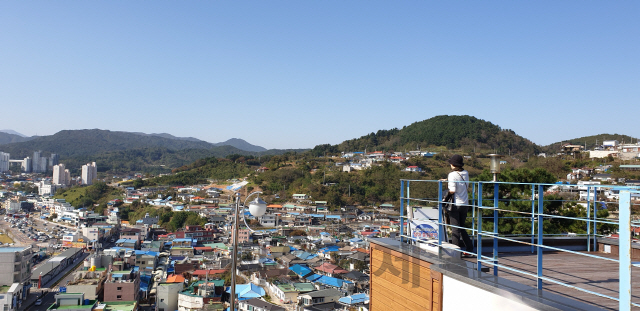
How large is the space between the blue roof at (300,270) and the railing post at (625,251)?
13383 mm

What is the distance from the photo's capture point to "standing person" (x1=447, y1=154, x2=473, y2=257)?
2.17 m

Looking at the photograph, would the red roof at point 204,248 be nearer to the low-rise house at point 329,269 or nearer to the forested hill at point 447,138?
the low-rise house at point 329,269

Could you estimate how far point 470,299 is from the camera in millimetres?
1596

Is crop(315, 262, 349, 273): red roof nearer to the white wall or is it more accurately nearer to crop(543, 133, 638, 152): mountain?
the white wall

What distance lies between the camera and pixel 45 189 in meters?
45.6

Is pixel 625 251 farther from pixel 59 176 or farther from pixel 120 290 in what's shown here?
pixel 59 176

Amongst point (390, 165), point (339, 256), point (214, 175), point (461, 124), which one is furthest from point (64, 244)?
point (461, 124)

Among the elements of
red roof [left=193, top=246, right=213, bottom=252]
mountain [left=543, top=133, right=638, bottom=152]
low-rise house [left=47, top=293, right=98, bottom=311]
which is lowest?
red roof [left=193, top=246, right=213, bottom=252]

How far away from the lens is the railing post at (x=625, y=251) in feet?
2.96

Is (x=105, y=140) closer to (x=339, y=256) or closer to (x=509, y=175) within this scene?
(x=339, y=256)

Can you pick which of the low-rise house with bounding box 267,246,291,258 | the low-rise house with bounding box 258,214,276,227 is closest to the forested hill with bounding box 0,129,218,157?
the low-rise house with bounding box 258,214,276,227

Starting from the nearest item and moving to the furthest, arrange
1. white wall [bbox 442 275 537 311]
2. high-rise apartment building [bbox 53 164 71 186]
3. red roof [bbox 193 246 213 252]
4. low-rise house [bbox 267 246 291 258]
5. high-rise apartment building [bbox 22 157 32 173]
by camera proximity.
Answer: white wall [bbox 442 275 537 311], low-rise house [bbox 267 246 291 258], red roof [bbox 193 246 213 252], high-rise apartment building [bbox 53 164 71 186], high-rise apartment building [bbox 22 157 32 173]

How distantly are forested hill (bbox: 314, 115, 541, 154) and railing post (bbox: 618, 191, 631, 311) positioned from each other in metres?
43.6

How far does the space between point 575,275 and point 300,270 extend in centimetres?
1274
